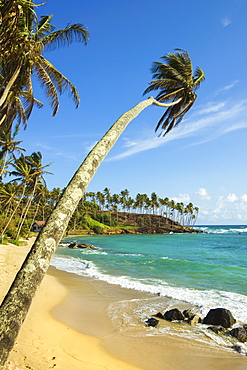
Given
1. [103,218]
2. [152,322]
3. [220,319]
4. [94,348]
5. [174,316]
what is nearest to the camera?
[94,348]

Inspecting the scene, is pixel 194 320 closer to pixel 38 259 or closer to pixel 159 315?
pixel 159 315

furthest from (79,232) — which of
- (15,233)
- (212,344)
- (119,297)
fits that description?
(212,344)

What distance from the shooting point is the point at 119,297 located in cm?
1141

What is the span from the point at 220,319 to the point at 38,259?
776 cm

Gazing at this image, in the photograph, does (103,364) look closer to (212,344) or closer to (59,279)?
(212,344)

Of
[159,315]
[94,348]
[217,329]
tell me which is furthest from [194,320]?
[94,348]

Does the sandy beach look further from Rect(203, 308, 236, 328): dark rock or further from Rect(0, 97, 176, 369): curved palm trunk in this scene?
Rect(0, 97, 176, 369): curved palm trunk

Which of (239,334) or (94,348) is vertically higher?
(239,334)

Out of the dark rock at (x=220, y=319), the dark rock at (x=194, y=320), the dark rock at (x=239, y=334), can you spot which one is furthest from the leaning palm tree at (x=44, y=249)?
the dark rock at (x=220, y=319)

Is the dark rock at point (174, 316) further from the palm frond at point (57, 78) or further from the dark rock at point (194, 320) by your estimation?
the palm frond at point (57, 78)

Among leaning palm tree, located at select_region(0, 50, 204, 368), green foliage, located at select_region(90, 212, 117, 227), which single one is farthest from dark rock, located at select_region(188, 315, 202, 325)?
green foliage, located at select_region(90, 212, 117, 227)

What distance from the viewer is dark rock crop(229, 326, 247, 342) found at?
7.21 m

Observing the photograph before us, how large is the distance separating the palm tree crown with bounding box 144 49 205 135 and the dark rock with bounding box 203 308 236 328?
7.09 m

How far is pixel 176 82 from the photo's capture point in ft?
29.9
